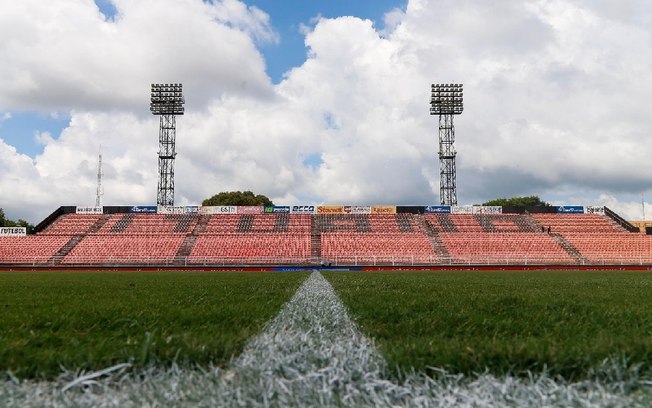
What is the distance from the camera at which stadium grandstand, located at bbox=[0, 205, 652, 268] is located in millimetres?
36312

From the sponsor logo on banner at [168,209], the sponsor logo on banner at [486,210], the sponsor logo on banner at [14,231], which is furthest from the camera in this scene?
the sponsor logo on banner at [486,210]

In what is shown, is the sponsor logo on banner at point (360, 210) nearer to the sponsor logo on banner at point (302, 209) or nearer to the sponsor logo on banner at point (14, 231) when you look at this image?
the sponsor logo on banner at point (302, 209)

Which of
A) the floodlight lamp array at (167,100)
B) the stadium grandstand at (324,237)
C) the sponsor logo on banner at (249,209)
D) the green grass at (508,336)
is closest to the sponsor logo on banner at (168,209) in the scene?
the stadium grandstand at (324,237)

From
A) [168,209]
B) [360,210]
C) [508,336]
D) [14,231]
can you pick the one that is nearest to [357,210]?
[360,210]

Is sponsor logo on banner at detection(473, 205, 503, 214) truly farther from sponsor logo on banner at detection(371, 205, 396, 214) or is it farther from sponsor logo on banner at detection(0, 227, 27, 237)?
sponsor logo on banner at detection(0, 227, 27, 237)

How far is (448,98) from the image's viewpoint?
161 ft

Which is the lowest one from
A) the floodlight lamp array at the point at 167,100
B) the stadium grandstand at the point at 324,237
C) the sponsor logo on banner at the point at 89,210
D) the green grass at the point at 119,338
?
the green grass at the point at 119,338

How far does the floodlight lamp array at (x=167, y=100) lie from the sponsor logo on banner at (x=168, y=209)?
902 cm

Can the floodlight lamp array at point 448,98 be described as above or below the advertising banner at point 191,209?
above

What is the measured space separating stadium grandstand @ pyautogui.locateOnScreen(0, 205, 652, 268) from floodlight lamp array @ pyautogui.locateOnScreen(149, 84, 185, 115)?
30.6ft

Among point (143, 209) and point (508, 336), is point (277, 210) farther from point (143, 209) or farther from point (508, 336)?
point (508, 336)

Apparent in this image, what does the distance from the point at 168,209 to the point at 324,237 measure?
15617 millimetres

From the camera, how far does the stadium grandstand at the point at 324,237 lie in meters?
36.3

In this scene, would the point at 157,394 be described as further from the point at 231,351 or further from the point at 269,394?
the point at 231,351
